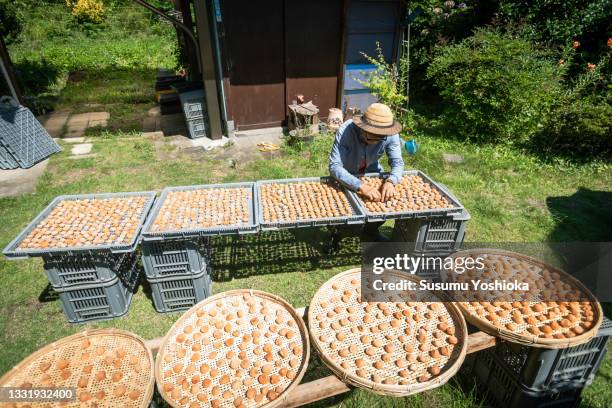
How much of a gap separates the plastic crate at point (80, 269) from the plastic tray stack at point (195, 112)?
5.26 metres

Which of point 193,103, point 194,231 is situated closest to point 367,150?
point 194,231

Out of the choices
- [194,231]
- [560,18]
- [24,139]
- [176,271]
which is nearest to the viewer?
[194,231]

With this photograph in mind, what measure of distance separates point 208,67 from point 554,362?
7.48 metres

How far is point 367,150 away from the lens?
4.20 metres

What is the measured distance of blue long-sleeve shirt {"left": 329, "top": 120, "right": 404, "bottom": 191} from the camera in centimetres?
392

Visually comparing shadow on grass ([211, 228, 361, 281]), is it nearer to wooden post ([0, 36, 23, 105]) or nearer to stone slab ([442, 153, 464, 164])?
stone slab ([442, 153, 464, 164])

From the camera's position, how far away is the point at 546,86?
24.6 ft

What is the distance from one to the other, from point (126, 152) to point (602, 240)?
869 cm

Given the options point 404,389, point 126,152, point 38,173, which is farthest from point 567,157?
point 38,173

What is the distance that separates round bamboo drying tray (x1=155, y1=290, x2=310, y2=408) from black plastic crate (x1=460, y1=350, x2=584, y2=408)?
1.67m

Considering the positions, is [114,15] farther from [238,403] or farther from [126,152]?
[238,403]

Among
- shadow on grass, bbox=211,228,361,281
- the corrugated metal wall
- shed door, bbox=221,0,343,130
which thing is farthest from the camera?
the corrugated metal wall

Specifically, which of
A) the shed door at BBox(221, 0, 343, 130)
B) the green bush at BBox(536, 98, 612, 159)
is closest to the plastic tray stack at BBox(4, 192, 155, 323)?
the shed door at BBox(221, 0, 343, 130)

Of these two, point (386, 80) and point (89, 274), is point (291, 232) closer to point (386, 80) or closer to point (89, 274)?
point (89, 274)
